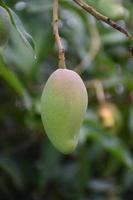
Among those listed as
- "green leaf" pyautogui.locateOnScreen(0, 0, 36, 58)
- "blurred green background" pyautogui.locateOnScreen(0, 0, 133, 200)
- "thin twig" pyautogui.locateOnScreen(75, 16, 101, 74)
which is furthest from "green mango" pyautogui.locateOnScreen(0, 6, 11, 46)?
"thin twig" pyautogui.locateOnScreen(75, 16, 101, 74)

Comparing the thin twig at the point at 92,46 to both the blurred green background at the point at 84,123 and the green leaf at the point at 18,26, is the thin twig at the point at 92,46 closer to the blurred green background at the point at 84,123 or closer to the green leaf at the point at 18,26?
the blurred green background at the point at 84,123

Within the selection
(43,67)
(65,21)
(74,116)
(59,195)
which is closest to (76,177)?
(59,195)

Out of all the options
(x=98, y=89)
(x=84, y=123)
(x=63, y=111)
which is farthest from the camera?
(x=98, y=89)

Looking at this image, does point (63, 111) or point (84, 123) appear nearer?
point (63, 111)

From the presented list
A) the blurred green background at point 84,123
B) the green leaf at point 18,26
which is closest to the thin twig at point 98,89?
the blurred green background at point 84,123

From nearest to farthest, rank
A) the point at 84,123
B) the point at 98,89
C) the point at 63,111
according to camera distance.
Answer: the point at 63,111, the point at 84,123, the point at 98,89

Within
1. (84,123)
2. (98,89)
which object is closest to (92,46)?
(98,89)

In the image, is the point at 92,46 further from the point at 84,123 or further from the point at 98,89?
the point at 84,123
